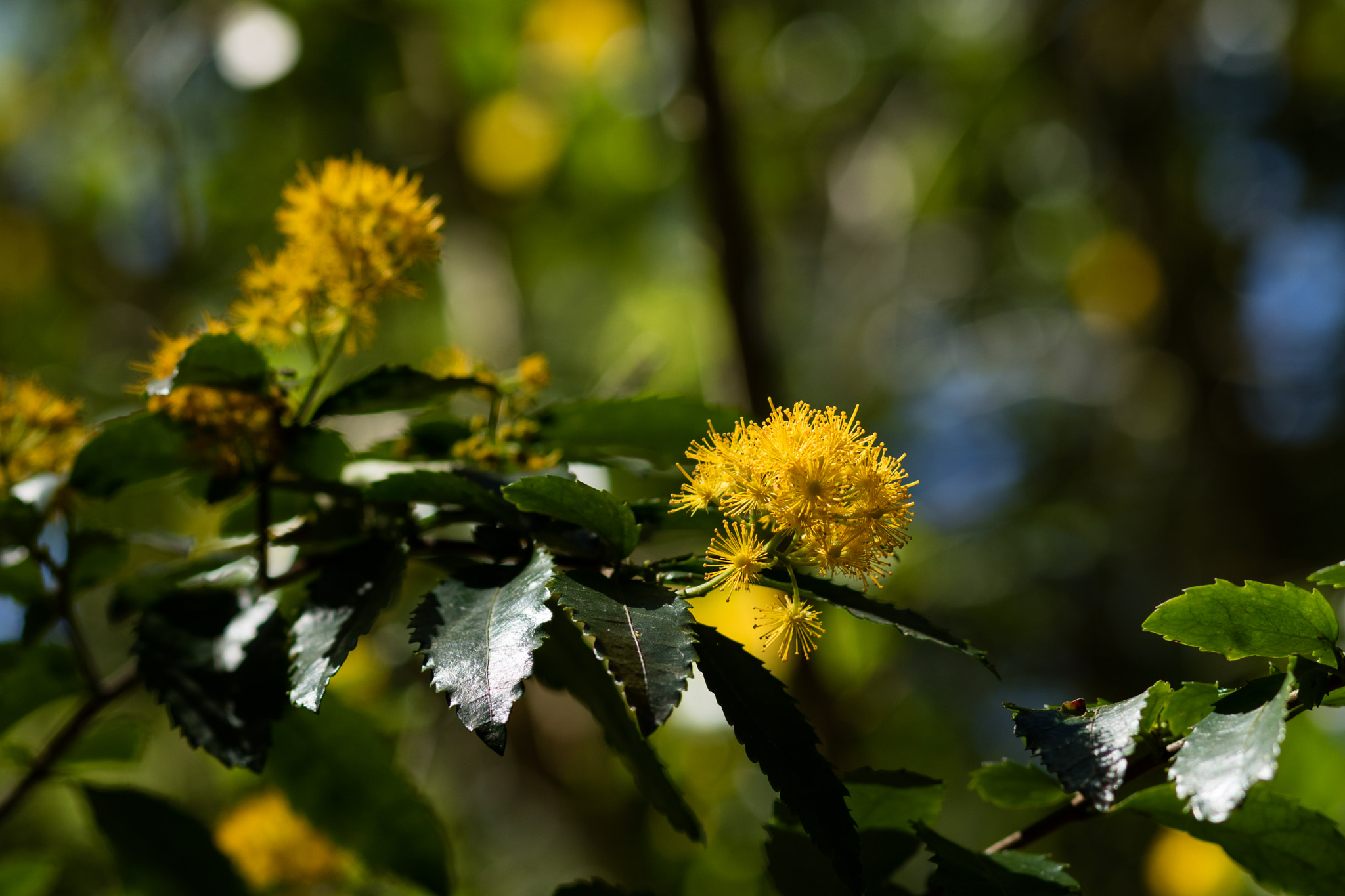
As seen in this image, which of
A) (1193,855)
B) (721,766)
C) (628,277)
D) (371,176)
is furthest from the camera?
(628,277)

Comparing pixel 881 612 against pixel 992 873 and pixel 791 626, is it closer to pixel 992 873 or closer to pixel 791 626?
pixel 791 626

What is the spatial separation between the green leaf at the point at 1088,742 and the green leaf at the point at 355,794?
0.88 m

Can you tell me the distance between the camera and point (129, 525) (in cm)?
339

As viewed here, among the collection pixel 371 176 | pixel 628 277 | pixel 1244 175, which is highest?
pixel 371 176

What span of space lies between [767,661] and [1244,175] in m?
3.14

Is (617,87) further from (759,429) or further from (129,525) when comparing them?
(759,429)

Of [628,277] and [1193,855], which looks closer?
[1193,855]

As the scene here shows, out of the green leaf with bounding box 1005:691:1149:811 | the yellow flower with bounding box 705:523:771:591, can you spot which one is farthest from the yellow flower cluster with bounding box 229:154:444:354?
the green leaf with bounding box 1005:691:1149:811

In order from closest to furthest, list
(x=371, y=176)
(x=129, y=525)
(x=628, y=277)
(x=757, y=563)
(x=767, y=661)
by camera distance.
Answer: (x=757, y=563) → (x=371, y=176) → (x=767, y=661) → (x=129, y=525) → (x=628, y=277)

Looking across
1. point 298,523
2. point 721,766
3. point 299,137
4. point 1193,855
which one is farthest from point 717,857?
point 299,137

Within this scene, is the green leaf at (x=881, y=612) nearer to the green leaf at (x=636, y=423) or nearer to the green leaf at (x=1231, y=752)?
the green leaf at (x=1231, y=752)

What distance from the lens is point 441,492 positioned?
0.97 m

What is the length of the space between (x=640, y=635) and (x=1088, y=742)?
345 millimetres

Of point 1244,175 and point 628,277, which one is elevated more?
point 1244,175
